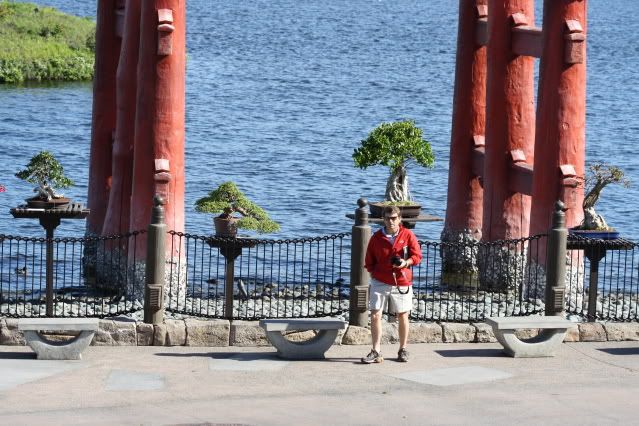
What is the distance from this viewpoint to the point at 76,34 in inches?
3285

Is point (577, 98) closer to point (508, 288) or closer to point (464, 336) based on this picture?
point (508, 288)

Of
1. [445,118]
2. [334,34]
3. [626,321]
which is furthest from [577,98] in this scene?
[334,34]

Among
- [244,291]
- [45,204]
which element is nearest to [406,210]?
[244,291]

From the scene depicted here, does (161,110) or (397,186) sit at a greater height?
(161,110)

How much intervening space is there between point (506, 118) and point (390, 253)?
30.3 feet

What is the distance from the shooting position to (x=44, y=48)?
80438 millimetres

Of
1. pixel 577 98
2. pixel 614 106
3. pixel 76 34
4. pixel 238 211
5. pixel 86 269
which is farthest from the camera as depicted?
pixel 76 34

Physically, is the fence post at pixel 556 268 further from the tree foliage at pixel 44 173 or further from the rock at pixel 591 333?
the tree foliage at pixel 44 173

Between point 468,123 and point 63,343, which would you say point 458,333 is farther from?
point 468,123

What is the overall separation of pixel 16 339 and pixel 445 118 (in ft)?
162

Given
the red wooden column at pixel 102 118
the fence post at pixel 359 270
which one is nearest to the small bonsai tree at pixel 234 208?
the fence post at pixel 359 270

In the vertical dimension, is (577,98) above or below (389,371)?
above

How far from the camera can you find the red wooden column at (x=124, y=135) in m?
27.2

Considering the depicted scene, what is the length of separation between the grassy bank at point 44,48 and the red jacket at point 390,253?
59.4 metres
